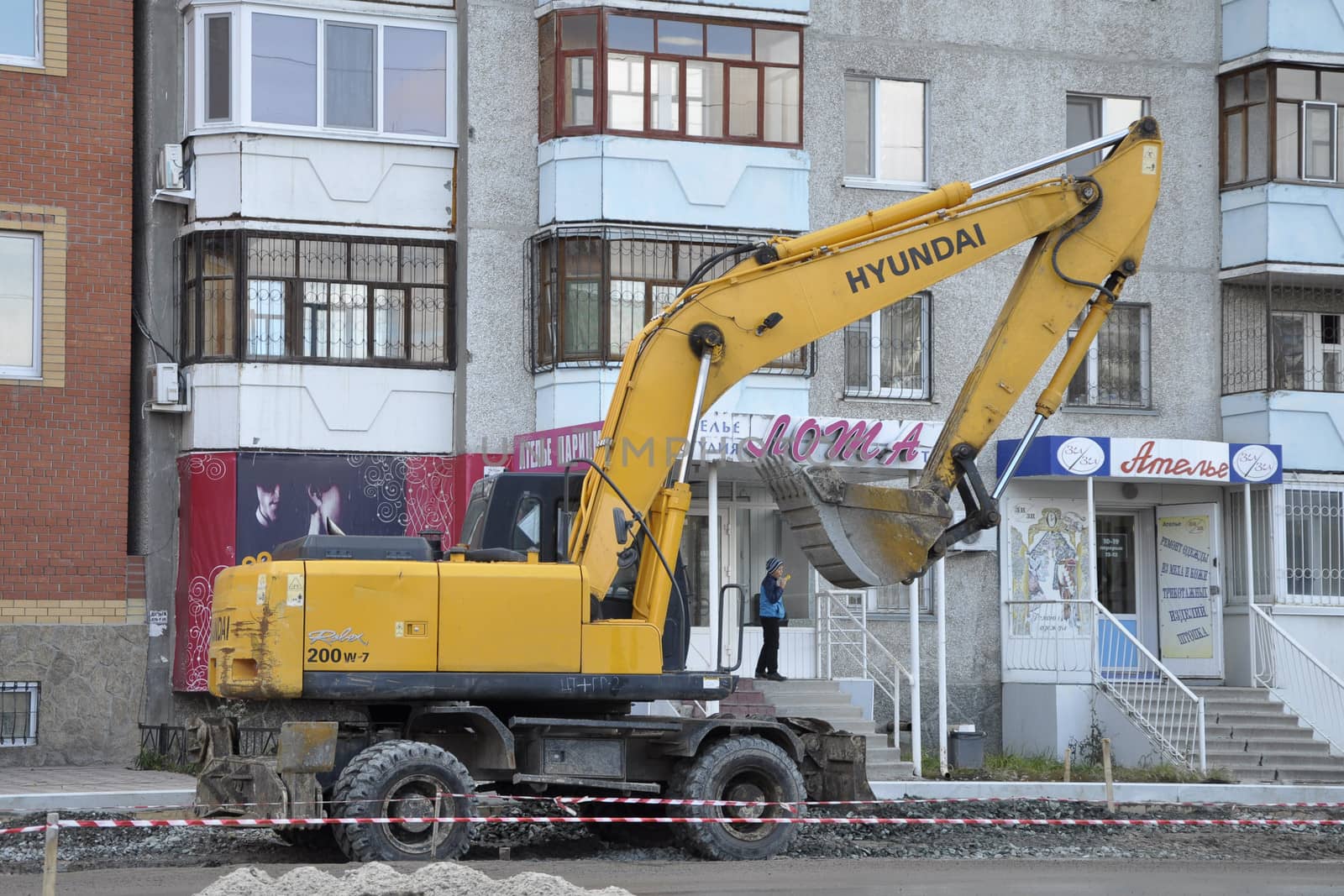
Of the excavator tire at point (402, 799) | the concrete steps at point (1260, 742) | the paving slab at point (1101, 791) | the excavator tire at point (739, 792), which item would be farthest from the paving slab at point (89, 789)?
the concrete steps at point (1260, 742)

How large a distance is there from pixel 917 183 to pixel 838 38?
7.22 ft

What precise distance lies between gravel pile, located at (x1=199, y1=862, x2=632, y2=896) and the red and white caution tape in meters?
1.14

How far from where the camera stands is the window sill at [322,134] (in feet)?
74.9

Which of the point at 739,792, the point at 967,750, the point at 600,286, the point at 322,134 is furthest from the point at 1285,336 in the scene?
the point at 739,792

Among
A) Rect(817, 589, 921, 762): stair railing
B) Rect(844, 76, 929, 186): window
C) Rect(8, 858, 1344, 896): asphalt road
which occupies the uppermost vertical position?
Rect(844, 76, 929, 186): window

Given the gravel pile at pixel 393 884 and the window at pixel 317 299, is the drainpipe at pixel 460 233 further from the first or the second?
the gravel pile at pixel 393 884

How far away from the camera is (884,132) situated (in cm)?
2591

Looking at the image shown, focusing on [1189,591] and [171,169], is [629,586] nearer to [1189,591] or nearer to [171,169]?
[171,169]

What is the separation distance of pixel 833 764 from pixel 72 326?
37.8 ft

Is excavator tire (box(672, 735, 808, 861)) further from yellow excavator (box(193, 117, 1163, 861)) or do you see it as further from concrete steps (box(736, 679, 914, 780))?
concrete steps (box(736, 679, 914, 780))

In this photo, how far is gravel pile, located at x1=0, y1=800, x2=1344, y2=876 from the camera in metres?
14.1

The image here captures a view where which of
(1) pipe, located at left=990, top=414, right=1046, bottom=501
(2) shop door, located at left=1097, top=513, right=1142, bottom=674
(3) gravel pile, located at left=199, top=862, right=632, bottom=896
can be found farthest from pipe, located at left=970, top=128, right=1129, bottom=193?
(2) shop door, located at left=1097, top=513, right=1142, bottom=674

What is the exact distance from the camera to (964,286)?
25.9 meters

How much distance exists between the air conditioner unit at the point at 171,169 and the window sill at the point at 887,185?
27.9ft
